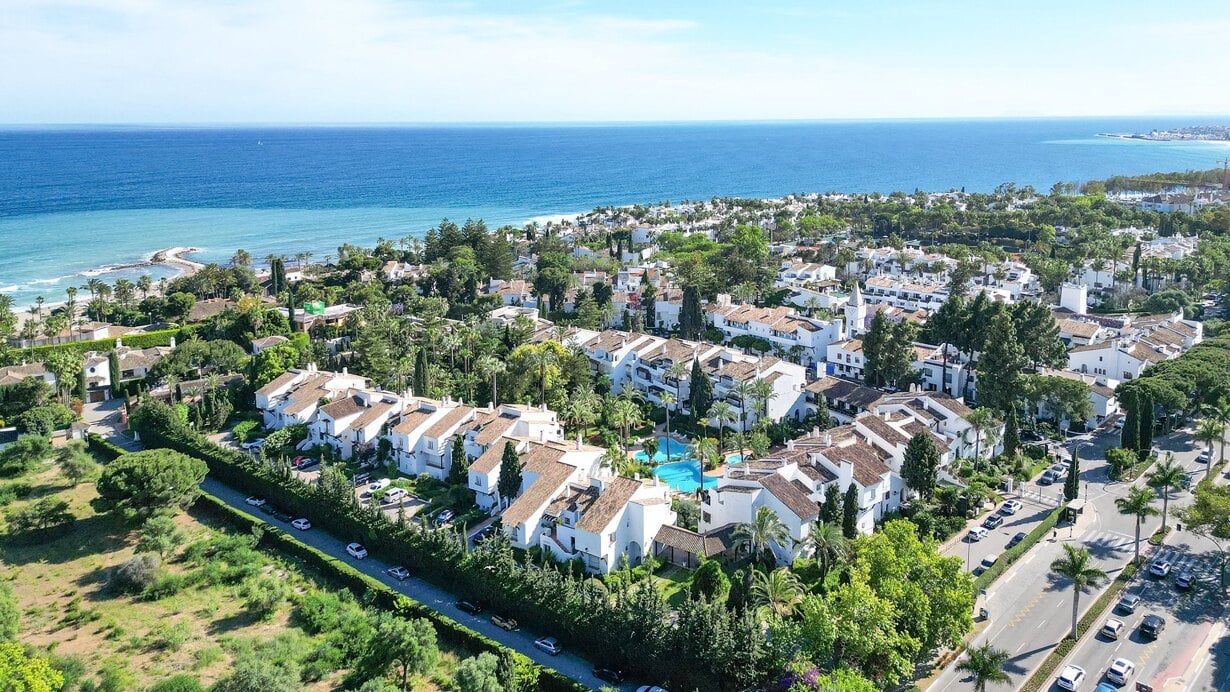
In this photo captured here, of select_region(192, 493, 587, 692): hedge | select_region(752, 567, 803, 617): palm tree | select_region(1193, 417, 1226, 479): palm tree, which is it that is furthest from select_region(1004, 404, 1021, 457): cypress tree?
select_region(192, 493, 587, 692): hedge

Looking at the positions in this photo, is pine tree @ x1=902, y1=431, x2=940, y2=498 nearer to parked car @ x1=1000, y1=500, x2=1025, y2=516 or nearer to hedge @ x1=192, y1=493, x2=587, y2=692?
parked car @ x1=1000, y1=500, x2=1025, y2=516

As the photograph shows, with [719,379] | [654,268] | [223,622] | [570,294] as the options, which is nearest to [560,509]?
[223,622]

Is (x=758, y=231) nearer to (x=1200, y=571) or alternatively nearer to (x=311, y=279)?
(x=311, y=279)

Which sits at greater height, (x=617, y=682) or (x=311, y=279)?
(x=311, y=279)

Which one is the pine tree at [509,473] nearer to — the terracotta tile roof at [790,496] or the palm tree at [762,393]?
the terracotta tile roof at [790,496]

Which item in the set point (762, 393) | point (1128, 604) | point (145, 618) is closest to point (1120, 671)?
point (1128, 604)

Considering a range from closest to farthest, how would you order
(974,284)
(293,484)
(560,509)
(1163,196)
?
1. (560,509)
2. (293,484)
3. (974,284)
4. (1163,196)

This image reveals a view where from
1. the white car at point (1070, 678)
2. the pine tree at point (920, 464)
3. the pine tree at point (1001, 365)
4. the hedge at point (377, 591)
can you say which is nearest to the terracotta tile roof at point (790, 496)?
the pine tree at point (920, 464)
